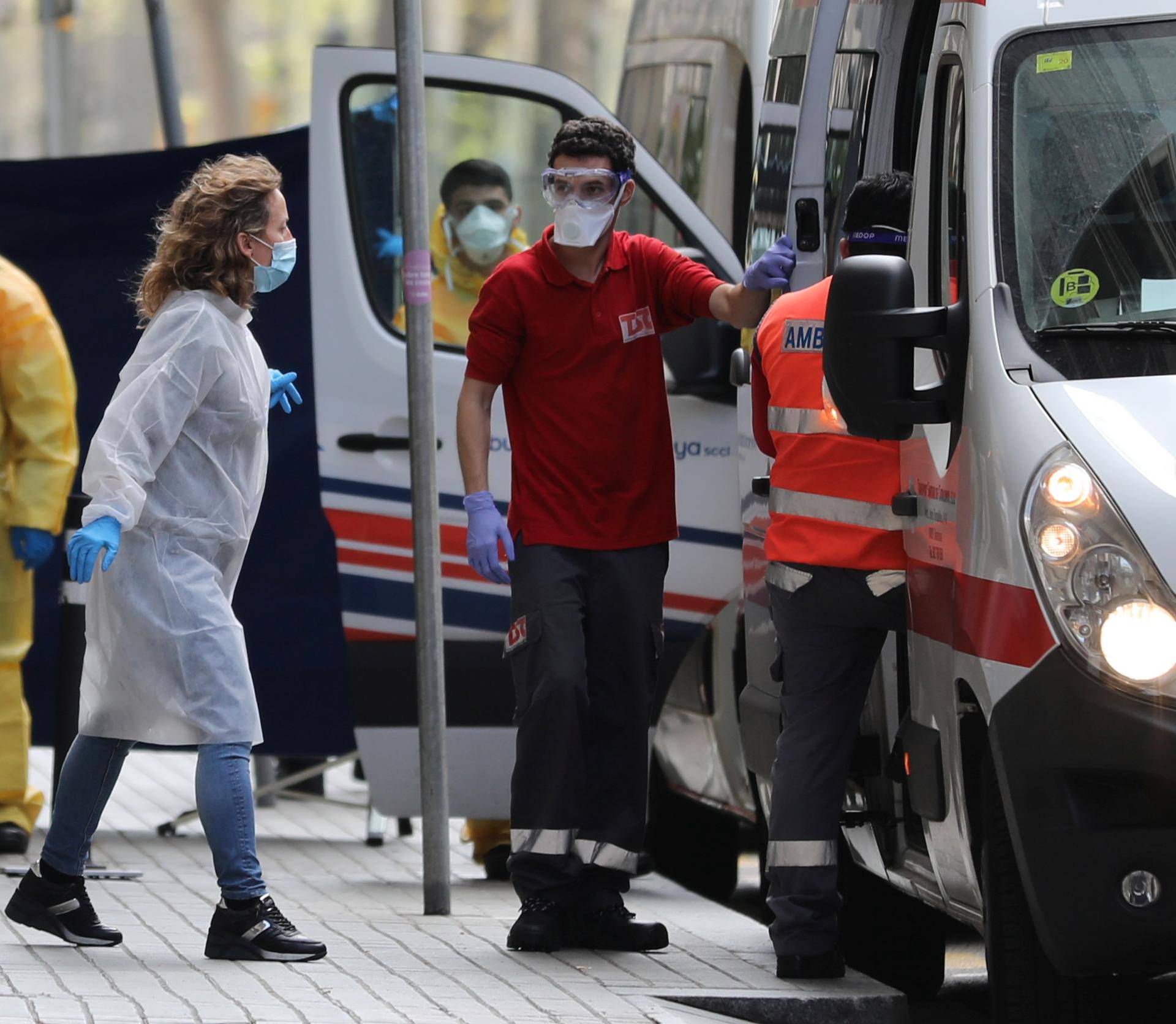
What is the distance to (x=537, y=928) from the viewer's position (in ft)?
18.9

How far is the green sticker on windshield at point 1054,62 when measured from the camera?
4664 mm

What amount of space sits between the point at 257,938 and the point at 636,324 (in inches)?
66.9

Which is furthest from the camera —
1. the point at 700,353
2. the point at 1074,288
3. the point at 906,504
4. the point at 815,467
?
the point at 700,353

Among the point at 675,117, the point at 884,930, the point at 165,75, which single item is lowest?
the point at 884,930

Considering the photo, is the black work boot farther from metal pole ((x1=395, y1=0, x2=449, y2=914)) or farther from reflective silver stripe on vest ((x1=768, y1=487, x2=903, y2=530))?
reflective silver stripe on vest ((x1=768, y1=487, x2=903, y2=530))

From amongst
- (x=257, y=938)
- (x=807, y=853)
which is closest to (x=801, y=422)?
(x=807, y=853)

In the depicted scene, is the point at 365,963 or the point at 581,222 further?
the point at 581,222

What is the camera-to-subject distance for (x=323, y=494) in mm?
7051

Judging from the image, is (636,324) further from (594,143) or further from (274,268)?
(274,268)

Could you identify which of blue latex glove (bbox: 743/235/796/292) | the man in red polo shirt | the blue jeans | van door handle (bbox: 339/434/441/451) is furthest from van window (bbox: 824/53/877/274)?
the blue jeans

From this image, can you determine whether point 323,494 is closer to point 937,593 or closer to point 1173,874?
point 937,593

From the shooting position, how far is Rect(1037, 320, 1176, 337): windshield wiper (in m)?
4.35

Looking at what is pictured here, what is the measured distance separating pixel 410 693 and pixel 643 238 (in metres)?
1.68

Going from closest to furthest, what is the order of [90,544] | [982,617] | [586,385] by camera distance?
[982,617] → [90,544] → [586,385]
